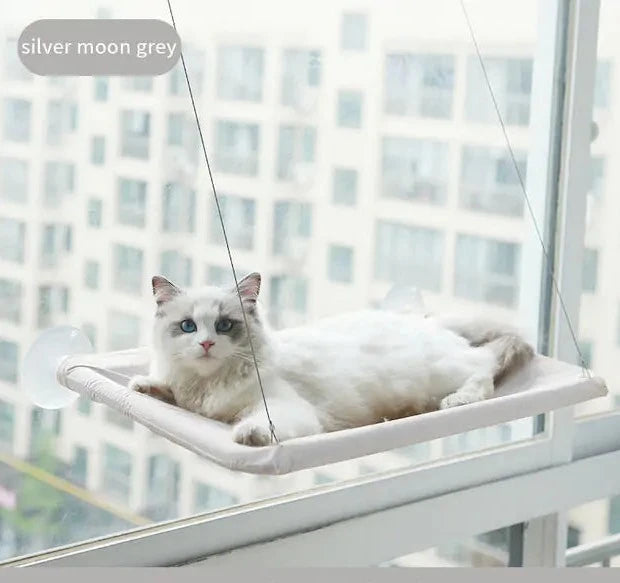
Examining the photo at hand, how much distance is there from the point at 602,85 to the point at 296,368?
2.93ft

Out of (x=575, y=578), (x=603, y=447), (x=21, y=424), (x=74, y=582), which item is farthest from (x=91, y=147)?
(x=603, y=447)

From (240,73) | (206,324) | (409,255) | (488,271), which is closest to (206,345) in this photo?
(206,324)

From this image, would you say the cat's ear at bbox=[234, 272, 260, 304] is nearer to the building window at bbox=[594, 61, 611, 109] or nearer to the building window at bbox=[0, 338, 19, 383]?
the building window at bbox=[0, 338, 19, 383]

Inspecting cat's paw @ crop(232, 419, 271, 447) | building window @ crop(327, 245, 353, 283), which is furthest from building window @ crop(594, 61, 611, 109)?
cat's paw @ crop(232, 419, 271, 447)

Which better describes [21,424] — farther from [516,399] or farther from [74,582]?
[516,399]

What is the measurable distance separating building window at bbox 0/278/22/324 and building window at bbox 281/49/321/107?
0.43m

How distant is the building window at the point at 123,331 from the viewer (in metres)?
1.26

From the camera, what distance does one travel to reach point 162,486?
1.32 meters

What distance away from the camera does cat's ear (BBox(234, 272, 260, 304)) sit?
987 millimetres

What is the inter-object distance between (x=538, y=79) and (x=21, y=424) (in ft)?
2.92

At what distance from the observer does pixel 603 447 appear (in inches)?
65.4

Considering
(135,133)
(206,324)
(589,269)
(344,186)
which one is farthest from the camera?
(589,269)

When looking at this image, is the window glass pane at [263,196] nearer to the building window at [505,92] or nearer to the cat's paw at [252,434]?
the building window at [505,92]

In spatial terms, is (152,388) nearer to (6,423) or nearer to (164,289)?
(164,289)
